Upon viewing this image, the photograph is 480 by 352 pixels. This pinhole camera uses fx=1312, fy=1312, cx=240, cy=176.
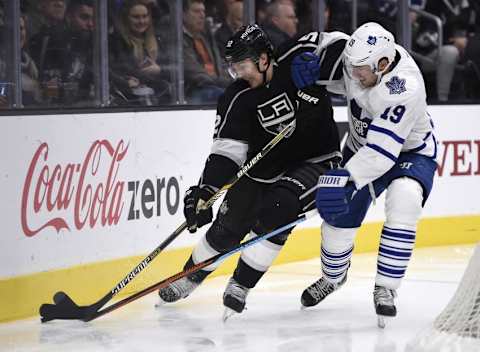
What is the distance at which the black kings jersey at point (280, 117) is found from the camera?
4.63 metres

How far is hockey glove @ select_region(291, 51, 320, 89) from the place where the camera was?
4.54 m

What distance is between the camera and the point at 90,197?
5.11m

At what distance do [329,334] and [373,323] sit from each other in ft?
0.85

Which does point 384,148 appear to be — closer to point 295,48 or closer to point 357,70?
point 357,70

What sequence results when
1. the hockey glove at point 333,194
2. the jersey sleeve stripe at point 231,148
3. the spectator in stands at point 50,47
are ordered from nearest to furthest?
the hockey glove at point 333,194, the jersey sleeve stripe at point 231,148, the spectator in stands at point 50,47

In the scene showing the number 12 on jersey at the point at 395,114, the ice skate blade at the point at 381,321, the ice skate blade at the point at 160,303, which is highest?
the number 12 on jersey at the point at 395,114

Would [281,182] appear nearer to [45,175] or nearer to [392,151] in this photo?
[392,151]

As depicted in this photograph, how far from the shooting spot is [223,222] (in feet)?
15.8

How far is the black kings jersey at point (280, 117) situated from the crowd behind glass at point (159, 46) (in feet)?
2.62

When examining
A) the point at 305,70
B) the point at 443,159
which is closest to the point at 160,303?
the point at 305,70

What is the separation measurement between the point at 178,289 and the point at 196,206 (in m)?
0.51

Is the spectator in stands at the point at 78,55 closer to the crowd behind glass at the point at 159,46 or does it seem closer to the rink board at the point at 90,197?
the crowd behind glass at the point at 159,46

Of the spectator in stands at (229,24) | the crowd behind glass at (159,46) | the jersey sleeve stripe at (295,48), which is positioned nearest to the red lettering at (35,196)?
the crowd behind glass at (159,46)

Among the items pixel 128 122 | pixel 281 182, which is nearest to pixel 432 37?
pixel 128 122
